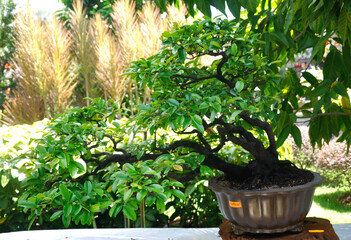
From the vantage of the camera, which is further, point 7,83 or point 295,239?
point 7,83

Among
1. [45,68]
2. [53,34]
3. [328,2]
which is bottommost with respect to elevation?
[328,2]

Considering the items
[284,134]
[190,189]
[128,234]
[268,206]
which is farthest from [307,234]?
[190,189]

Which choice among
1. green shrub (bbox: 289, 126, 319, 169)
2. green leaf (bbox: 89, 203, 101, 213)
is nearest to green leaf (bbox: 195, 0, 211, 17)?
green leaf (bbox: 89, 203, 101, 213)

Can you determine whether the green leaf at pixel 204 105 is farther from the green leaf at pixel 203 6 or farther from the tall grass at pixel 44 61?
the tall grass at pixel 44 61

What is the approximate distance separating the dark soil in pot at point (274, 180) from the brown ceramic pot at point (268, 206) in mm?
49

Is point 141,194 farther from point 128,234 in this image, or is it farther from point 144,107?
point 128,234

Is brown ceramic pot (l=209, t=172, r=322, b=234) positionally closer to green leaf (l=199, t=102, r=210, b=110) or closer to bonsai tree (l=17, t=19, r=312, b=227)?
bonsai tree (l=17, t=19, r=312, b=227)

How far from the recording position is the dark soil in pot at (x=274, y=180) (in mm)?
1181

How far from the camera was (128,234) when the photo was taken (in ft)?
5.36

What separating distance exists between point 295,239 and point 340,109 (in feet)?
1.91

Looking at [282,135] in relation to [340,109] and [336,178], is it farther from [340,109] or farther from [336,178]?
[336,178]

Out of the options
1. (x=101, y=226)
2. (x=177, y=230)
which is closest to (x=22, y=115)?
(x=101, y=226)

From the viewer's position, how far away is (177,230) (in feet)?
5.54

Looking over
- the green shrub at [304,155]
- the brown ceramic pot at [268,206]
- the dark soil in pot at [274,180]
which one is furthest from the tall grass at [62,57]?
the brown ceramic pot at [268,206]
